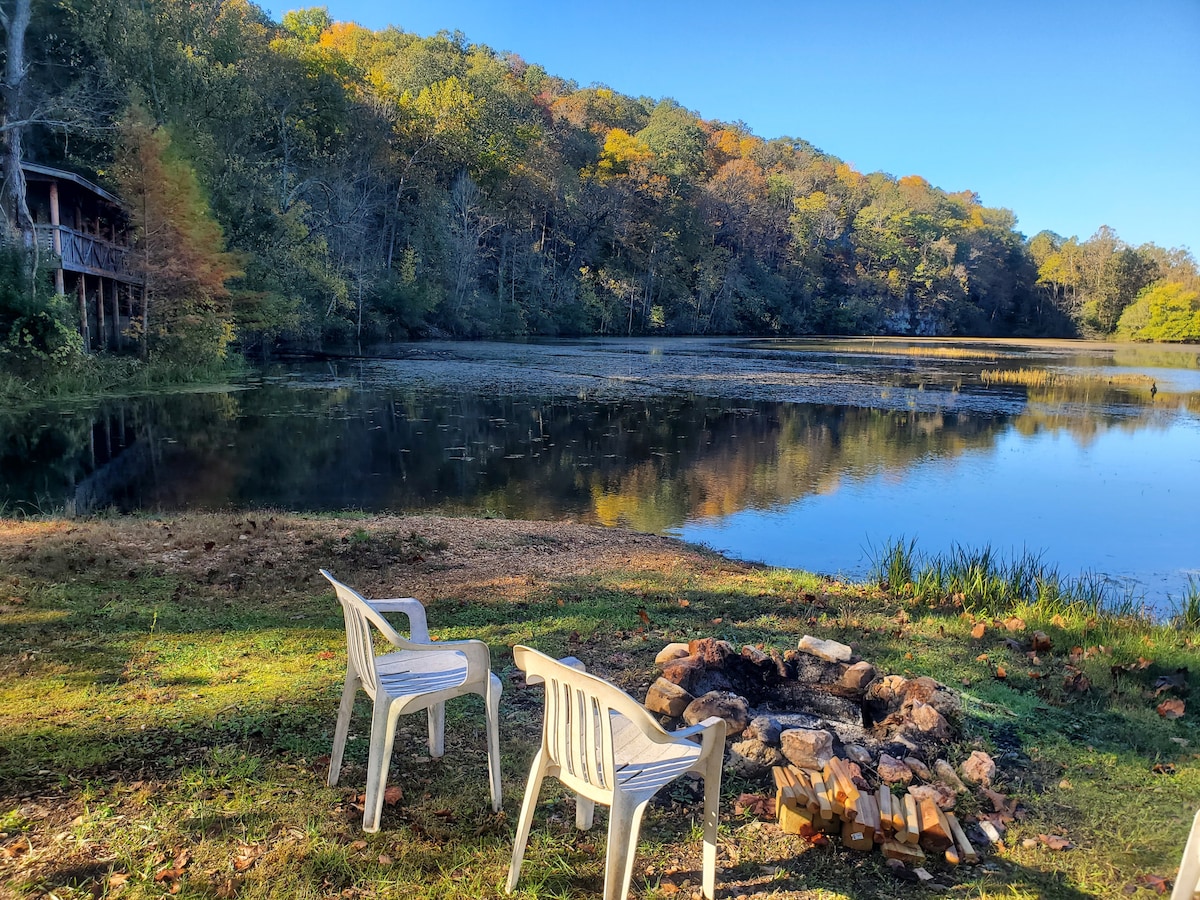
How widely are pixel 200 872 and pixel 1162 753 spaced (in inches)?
169

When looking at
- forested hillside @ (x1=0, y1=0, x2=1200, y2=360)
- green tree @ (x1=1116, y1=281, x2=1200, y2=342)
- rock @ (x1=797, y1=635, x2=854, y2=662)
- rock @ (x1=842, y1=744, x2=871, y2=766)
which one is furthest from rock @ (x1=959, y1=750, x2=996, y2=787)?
green tree @ (x1=1116, y1=281, x2=1200, y2=342)

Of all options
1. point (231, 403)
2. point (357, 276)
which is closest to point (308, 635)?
point (231, 403)

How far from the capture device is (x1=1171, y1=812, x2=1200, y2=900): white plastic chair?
2100 millimetres

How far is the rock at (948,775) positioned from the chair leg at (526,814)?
6.18 feet

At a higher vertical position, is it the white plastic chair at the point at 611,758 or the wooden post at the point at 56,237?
the wooden post at the point at 56,237

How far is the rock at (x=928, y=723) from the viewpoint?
12.2 ft

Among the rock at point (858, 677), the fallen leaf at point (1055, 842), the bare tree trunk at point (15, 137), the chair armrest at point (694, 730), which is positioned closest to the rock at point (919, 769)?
the fallen leaf at point (1055, 842)

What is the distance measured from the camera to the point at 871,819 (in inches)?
115

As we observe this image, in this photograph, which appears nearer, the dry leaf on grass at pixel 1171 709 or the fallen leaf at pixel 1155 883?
the fallen leaf at pixel 1155 883

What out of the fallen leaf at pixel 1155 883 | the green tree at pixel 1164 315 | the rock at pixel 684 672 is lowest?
the fallen leaf at pixel 1155 883

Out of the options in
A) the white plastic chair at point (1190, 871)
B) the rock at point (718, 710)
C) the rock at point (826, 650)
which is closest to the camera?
the white plastic chair at point (1190, 871)

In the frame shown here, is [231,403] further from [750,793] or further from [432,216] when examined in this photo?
[432,216]

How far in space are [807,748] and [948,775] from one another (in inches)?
23.9

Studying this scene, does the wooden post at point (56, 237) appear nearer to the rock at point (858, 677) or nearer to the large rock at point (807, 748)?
the rock at point (858, 677)
